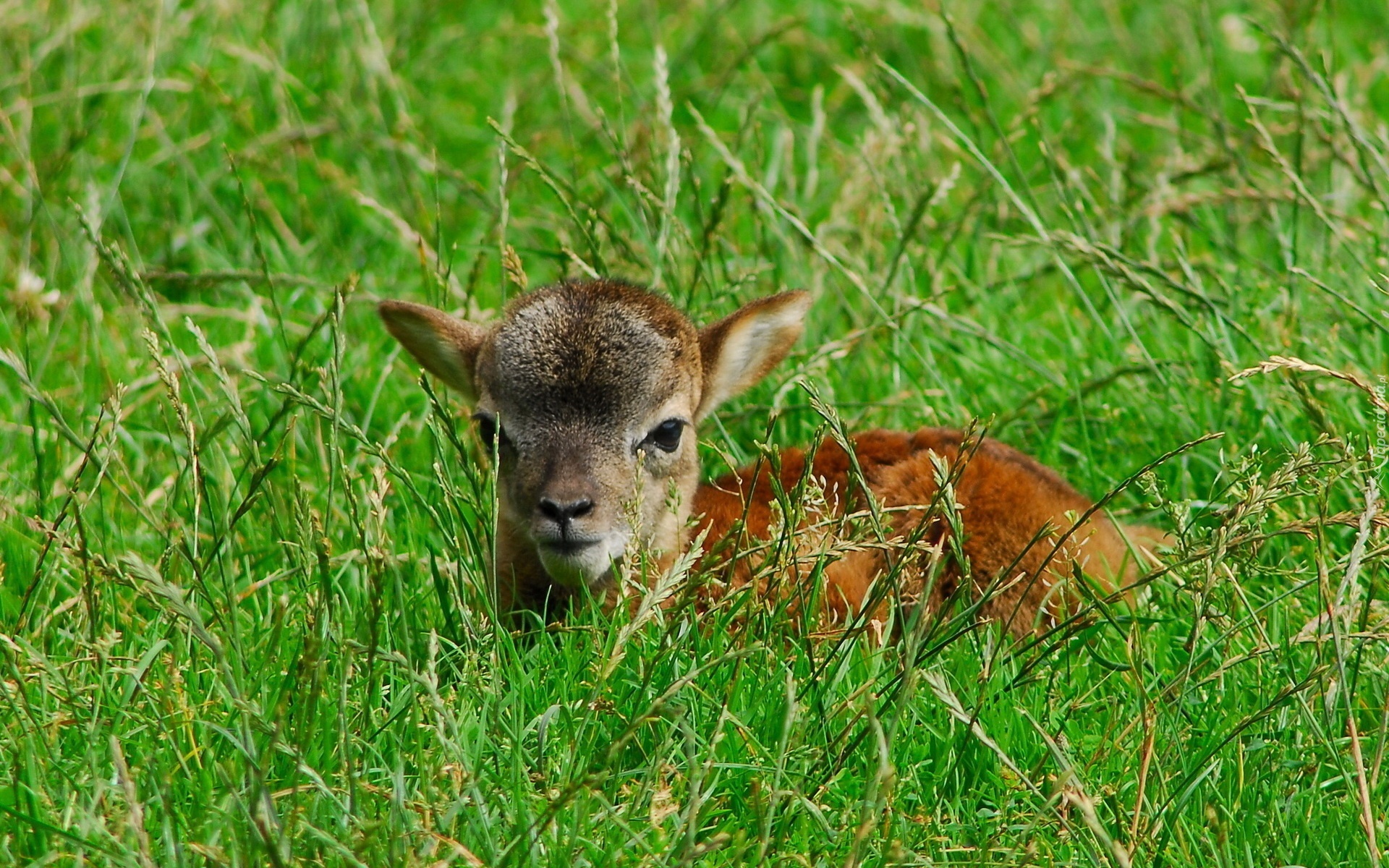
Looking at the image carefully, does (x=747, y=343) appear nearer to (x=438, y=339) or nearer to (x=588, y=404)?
(x=588, y=404)

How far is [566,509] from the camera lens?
14.8 feet

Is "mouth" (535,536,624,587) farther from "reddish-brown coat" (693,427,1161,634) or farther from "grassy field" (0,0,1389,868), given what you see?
"reddish-brown coat" (693,427,1161,634)

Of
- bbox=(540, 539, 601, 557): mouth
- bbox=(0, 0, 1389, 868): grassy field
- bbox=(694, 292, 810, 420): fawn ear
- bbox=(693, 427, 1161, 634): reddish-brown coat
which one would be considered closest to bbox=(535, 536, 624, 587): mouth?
bbox=(540, 539, 601, 557): mouth

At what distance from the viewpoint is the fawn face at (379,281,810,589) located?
4.61 m

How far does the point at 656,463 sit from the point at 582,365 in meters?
0.41

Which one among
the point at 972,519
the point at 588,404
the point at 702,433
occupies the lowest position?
the point at 972,519

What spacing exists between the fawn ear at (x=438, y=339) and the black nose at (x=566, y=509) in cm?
96

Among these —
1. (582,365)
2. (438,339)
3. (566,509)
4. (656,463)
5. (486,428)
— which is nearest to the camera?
(566,509)

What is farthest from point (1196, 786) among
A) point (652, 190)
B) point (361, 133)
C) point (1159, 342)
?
point (361, 133)

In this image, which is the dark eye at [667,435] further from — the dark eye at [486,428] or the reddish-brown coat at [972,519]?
the dark eye at [486,428]

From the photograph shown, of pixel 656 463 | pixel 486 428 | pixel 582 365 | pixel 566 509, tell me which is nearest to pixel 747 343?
pixel 656 463

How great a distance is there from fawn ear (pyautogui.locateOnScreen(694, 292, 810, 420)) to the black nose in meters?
0.92

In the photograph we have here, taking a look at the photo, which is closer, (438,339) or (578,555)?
(578,555)

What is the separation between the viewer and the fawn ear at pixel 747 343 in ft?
17.2
